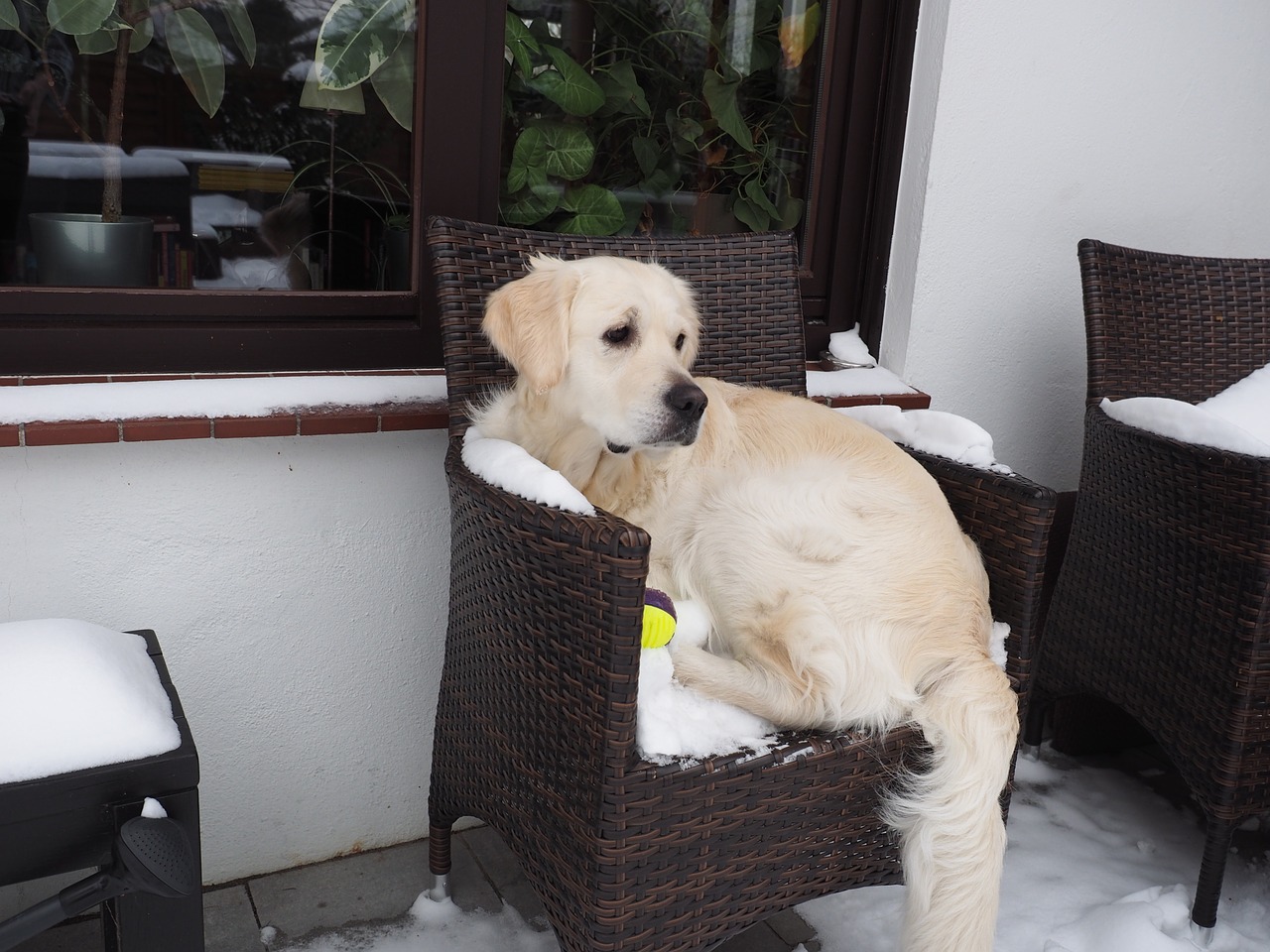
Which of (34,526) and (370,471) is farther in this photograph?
(370,471)

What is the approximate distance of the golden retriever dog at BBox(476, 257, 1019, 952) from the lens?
4.65 feet

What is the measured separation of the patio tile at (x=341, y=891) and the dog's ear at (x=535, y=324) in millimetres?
1060

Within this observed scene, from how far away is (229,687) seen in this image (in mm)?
1942

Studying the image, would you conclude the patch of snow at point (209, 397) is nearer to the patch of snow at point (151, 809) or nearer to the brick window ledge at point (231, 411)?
the brick window ledge at point (231, 411)

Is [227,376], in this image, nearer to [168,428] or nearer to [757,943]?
[168,428]

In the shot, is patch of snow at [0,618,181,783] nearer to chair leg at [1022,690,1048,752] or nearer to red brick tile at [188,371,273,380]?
red brick tile at [188,371,273,380]

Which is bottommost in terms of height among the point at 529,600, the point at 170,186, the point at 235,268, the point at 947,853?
the point at 947,853

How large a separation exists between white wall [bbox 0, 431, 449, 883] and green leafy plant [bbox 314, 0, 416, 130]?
0.70 metres

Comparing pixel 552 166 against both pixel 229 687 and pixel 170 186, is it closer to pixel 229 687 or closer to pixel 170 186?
pixel 170 186

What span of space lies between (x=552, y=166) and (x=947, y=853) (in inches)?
64.1

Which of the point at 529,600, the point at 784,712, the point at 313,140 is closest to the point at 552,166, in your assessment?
the point at 313,140

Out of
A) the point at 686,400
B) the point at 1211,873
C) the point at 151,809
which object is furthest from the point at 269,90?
the point at 1211,873

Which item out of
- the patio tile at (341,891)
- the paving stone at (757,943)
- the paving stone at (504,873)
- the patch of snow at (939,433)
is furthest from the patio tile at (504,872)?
the patch of snow at (939,433)

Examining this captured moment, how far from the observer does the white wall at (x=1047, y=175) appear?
2.47 meters
